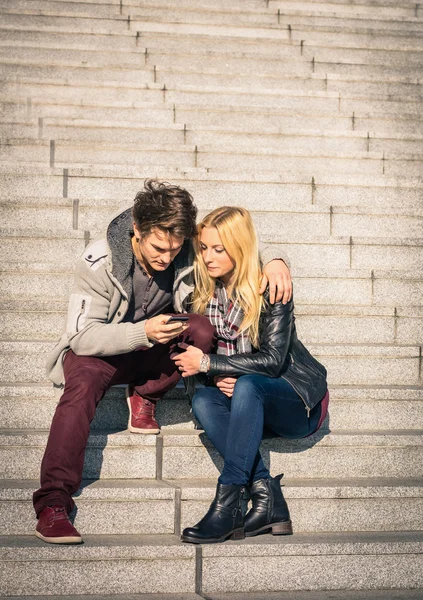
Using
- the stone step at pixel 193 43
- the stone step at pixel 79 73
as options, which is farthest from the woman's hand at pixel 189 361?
the stone step at pixel 193 43

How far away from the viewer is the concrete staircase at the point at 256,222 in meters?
3.91

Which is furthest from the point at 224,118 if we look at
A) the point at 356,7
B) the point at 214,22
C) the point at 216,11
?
the point at 356,7

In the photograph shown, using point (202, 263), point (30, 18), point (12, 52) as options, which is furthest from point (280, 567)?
point (30, 18)

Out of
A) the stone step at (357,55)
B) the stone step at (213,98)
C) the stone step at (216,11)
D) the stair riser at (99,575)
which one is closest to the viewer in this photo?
the stair riser at (99,575)

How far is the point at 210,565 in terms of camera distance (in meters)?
3.80

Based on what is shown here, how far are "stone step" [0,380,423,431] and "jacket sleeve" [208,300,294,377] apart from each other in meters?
0.55

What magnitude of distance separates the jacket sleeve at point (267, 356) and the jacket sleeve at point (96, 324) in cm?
40

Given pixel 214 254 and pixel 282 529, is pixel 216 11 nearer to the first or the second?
pixel 214 254

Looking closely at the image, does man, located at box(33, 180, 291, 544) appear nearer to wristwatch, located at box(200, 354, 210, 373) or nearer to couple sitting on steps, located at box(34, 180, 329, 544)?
couple sitting on steps, located at box(34, 180, 329, 544)

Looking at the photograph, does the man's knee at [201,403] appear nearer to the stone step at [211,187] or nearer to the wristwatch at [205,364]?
the wristwatch at [205,364]

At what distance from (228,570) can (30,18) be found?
6.52m

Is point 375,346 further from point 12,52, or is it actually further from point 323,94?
point 12,52

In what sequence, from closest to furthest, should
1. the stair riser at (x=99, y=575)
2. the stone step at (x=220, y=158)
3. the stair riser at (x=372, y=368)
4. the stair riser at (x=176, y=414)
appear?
the stair riser at (x=99, y=575), the stair riser at (x=176, y=414), the stair riser at (x=372, y=368), the stone step at (x=220, y=158)

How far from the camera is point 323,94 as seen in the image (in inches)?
302
